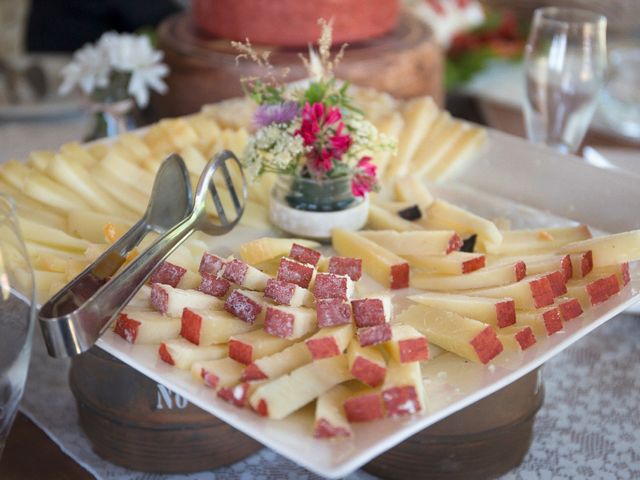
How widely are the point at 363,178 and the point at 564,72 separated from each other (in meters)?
0.57

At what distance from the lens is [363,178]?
1.36 m

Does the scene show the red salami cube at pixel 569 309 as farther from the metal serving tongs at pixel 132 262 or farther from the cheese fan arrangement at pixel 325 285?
the metal serving tongs at pixel 132 262

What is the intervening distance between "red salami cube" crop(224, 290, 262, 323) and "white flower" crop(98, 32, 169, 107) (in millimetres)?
959

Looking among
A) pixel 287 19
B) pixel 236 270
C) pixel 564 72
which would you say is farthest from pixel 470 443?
pixel 287 19

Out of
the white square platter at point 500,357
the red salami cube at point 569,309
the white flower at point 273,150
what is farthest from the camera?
the white flower at point 273,150

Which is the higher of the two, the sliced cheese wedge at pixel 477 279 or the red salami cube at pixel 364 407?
the red salami cube at pixel 364 407

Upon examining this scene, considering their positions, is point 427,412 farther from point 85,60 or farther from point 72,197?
point 85,60

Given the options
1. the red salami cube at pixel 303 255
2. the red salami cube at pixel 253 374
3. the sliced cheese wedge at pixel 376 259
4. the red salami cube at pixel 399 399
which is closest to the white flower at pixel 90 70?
the sliced cheese wedge at pixel 376 259

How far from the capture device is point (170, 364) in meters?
0.94

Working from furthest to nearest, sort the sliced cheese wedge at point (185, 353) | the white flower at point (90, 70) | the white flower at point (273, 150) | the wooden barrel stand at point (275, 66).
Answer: the wooden barrel stand at point (275, 66) < the white flower at point (90, 70) < the white flower at point (273, 150) < the sliced cheese wedge at point (185, 353)

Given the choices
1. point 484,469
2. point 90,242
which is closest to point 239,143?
point 90,242

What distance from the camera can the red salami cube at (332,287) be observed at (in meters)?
1.00

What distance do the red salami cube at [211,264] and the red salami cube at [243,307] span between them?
4.1 inches

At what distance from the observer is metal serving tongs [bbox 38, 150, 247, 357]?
0.87 m
